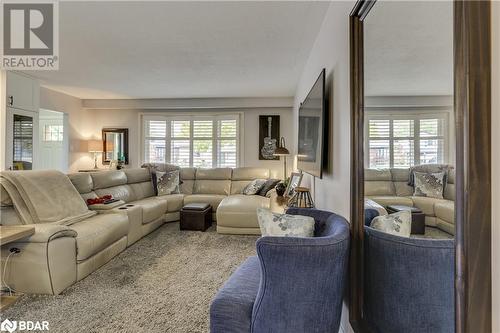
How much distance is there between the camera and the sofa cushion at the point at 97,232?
2412mm

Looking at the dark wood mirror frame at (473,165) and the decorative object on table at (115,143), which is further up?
the decorative object on table at (115,143)

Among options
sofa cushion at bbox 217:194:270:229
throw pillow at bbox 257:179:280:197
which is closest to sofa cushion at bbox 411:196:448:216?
sofa cushion at bbox 217:194:270:229

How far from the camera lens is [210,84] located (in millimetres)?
4590

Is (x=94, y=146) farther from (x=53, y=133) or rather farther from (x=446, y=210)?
(x=446, y=210)

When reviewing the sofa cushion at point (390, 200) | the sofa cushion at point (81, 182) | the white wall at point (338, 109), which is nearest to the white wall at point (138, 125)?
the sofa cushion at point (81, 182)

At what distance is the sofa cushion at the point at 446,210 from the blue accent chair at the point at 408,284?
0.06 meters

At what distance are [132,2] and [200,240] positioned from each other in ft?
9.47

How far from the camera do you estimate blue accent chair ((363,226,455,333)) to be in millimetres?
739

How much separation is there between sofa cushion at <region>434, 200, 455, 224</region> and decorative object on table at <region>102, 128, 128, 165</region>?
6.46m

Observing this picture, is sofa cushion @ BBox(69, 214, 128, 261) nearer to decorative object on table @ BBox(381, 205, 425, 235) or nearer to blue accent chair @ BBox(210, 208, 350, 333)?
blue accent chair @ BBox(210, 208, 350, 333)

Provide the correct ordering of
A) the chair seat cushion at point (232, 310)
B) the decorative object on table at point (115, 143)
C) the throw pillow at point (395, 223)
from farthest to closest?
the decorative object on table at point (115, 143), the chair seat cushion at point (232, 310), the throw pillow at point (395, 223)

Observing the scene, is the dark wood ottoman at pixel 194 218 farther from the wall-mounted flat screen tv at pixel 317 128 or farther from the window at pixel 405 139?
the window at pixel 405 139
